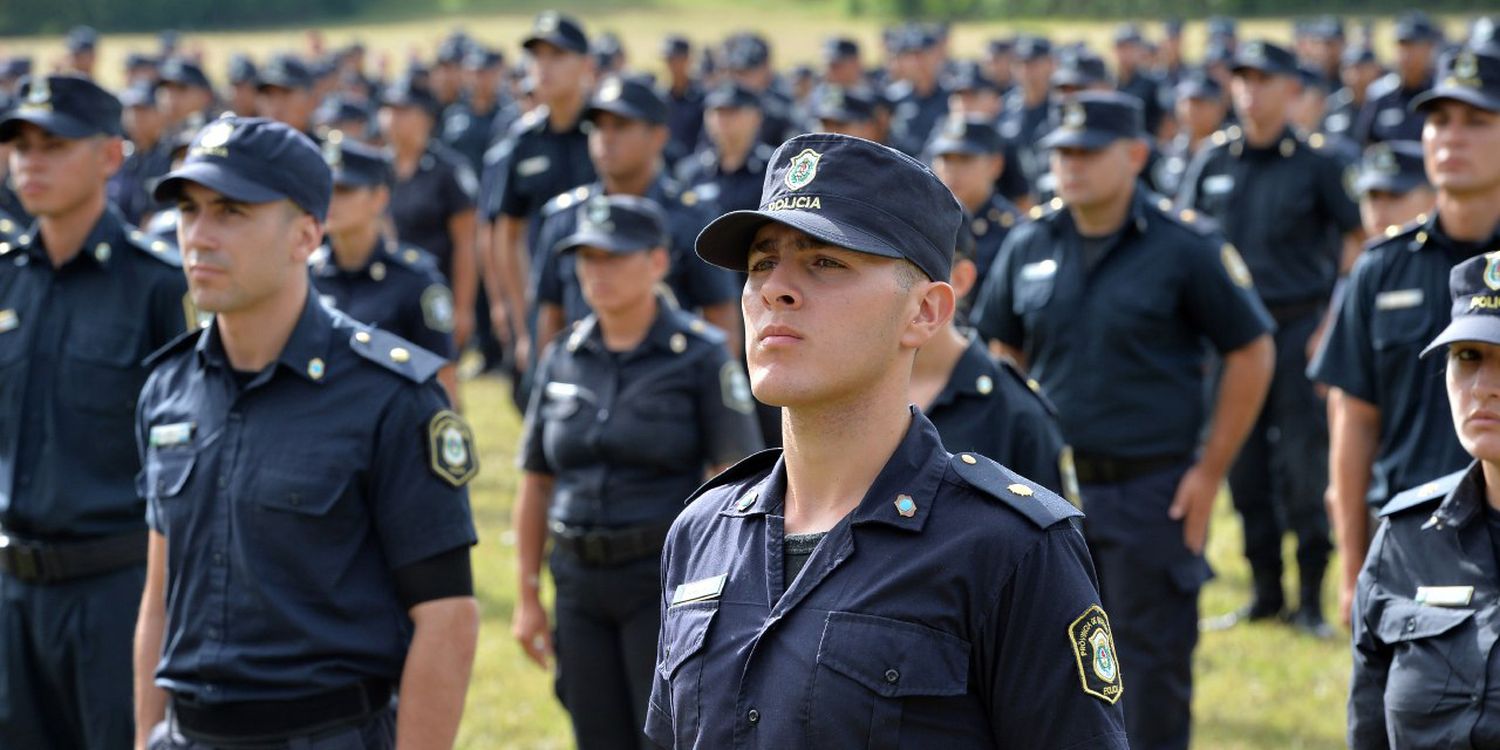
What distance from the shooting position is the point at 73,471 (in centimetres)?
501

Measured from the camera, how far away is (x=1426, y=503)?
3928 millimetres

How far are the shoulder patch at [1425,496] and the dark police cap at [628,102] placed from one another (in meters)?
4.60

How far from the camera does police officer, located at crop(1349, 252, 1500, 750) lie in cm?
367

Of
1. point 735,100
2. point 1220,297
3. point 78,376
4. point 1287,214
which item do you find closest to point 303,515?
point 78,376

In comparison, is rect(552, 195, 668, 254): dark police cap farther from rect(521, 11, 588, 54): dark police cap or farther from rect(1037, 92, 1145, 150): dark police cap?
rect(521, 11, 588, 54): dark police cap

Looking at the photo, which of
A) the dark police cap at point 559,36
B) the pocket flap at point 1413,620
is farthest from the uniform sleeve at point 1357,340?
the dark police cap at point 559,36

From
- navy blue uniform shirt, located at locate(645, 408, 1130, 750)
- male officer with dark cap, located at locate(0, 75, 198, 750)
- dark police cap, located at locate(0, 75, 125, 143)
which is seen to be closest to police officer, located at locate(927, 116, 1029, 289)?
dark police cap, located at locate(0, 75, 125, 143)

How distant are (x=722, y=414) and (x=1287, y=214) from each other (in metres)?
4.55

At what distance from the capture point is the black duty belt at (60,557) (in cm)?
497

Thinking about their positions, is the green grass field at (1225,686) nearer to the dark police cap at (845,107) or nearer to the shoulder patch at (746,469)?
the dark police cap at (845,107)

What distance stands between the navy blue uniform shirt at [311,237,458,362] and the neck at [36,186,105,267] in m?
2.03

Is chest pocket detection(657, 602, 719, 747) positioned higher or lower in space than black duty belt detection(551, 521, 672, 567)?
higher

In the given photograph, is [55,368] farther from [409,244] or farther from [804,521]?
[409,244]

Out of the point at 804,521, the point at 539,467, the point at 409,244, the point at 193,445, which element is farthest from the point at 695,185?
the point at 804,521
